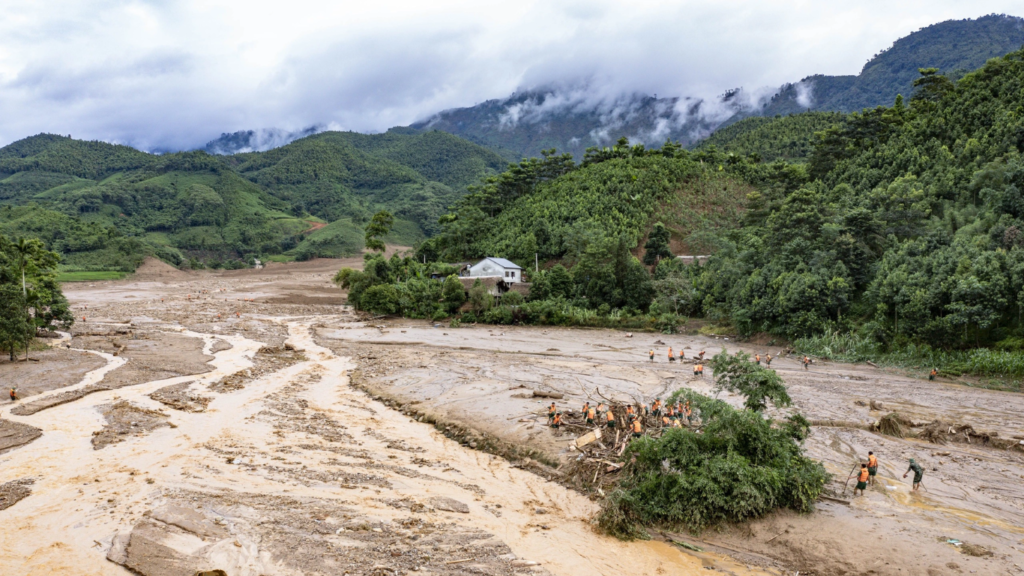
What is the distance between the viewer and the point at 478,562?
34.3ft

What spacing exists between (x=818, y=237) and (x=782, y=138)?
2290 inches

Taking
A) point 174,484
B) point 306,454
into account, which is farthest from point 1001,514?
point 174,484

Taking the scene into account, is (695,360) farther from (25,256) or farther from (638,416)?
(25,256)

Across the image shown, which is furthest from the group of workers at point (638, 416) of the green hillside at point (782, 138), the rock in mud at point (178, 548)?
the green hillside at point (782, 138)

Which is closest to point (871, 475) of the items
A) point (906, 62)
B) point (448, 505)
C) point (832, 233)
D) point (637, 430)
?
point (637, 430)

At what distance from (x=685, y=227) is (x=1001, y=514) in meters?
58.9

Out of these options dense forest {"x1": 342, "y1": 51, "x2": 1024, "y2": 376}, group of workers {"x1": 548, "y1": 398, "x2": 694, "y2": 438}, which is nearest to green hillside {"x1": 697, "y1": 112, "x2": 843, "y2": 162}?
dense forest {"x1": 342, "y1": 51, "x2": 1024, "y2": 376}

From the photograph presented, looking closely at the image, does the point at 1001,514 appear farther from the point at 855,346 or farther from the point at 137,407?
the point at 137,407

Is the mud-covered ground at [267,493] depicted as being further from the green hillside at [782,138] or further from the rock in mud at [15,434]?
the green hillside at [782,138]

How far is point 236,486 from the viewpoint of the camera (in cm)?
1377

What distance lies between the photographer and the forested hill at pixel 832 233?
97.5 ft

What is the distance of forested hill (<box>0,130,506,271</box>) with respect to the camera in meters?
106

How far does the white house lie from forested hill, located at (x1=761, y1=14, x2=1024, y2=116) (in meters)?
150

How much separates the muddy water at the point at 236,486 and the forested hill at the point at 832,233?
1045 inches
